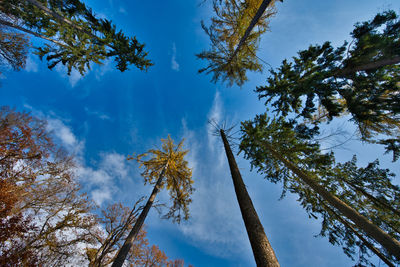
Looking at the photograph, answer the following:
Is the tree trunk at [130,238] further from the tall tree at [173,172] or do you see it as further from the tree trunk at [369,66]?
the tree trunk at [369,66]

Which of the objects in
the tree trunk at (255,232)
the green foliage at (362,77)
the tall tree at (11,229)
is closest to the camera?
the tree trunk at (255,232)

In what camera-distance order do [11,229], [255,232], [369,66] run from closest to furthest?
[255,232], [369,66], [11,229]

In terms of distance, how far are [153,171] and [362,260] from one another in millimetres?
9397

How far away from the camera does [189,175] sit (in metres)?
8.23

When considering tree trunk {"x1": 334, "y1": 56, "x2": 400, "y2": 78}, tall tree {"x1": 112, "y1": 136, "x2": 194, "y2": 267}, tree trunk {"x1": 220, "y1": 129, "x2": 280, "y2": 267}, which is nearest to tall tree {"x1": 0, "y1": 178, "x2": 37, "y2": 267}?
tall tree {"x1": 112, "y1": 136, "x2": 194, "y2": 267}

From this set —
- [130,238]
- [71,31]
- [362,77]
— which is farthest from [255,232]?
[71,31]

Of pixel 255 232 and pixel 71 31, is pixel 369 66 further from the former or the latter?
pixel 71 31

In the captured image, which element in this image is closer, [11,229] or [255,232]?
[255,232]

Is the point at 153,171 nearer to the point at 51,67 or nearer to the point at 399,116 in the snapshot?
the point at 51,67

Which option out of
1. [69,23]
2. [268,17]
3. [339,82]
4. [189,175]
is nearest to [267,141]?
[339,82]

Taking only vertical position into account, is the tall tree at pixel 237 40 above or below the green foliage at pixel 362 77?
above

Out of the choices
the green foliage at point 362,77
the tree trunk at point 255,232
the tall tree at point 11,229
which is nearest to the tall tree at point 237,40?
the green foliage at point 362,77

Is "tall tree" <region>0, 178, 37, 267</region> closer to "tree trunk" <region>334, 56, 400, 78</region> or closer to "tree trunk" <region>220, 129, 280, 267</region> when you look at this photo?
"tree trunk" <region>220, 129, 280, 267</region>

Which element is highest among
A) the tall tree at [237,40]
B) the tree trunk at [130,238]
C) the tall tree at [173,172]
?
the tall tree at [237,40]
